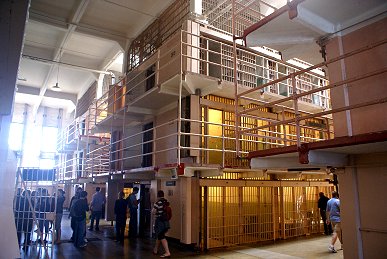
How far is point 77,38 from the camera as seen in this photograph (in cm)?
1587

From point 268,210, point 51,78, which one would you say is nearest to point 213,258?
point 268,210

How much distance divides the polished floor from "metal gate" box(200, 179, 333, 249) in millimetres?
498

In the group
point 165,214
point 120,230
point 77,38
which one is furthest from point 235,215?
point 77,38

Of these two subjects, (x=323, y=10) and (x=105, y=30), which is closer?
(x=323, y=10)

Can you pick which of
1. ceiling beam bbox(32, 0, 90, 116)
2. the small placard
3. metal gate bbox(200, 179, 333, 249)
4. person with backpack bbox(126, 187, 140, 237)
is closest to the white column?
person with backpack bbox(126, 187, 140, 237)

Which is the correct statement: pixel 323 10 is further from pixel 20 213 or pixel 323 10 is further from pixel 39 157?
pixel 39 157

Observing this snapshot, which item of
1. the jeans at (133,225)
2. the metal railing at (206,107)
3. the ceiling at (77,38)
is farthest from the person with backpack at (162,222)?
the ceiling at (77,38)

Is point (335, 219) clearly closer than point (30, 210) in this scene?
No

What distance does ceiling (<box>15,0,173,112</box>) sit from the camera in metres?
13.1

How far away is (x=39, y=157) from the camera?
23906mm

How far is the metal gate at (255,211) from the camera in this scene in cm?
966

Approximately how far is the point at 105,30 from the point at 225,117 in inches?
317

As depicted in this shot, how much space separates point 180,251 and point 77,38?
12190 millimetres

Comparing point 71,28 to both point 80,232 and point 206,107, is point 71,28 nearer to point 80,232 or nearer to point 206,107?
point 206,107
